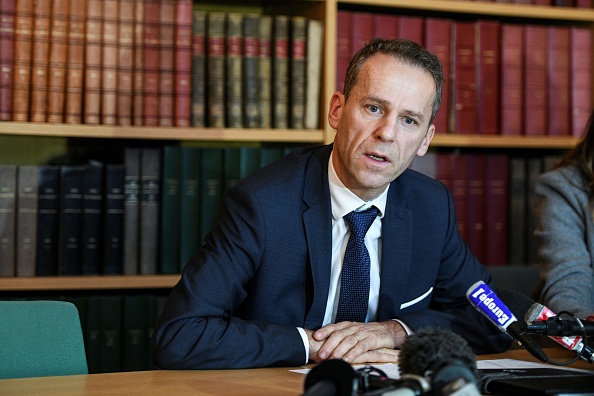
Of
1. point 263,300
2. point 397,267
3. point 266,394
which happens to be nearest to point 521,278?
point 397,267

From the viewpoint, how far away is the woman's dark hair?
183 centimetres

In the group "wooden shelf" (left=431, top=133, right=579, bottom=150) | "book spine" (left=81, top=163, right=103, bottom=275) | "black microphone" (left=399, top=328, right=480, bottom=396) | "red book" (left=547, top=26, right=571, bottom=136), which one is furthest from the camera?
"red book" (left=547, top=26, right=571, bottom=136)

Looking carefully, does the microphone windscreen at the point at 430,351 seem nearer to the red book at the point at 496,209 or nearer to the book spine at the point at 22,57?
the book spine at the point at 22,57

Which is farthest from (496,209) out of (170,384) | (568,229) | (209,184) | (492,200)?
(170,384)

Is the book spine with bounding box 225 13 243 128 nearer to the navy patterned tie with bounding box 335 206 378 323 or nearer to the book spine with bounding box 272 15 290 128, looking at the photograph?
the book spine with bounding box 272 15 290 128

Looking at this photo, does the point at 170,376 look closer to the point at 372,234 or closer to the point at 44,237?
the point at 372,234

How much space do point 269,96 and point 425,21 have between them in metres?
0.66

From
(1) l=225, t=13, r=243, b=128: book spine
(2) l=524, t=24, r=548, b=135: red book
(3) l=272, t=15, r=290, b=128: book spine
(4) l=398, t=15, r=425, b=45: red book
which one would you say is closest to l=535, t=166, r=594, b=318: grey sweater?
(2) l=524, t=24, r=548, b=135: red book

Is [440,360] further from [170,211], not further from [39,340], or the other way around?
[170,211]

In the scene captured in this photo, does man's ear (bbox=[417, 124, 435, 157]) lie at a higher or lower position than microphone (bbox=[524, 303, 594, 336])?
higher

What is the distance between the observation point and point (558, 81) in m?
3.11

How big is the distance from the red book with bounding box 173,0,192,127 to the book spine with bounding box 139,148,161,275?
0.17 meters

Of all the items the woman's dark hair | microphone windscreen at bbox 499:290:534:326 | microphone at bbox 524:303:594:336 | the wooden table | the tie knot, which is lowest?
the wooden table

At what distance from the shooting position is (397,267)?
76.2 inches
